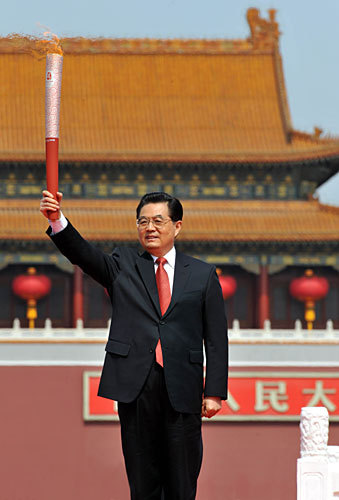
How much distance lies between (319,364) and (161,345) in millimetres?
12335

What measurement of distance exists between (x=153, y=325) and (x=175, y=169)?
1476 centimetres

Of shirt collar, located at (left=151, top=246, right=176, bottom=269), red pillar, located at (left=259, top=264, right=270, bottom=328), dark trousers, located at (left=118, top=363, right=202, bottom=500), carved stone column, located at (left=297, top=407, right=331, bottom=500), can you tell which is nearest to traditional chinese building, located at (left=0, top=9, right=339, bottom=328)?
red pillar, located at (left=259, top=264, right=270, bottom=328)

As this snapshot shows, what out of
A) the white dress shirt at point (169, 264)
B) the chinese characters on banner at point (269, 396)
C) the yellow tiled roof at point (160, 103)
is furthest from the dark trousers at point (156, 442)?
the yellow tiled roof at point (160, 103)

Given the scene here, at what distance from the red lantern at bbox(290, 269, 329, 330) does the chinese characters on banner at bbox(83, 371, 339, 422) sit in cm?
213

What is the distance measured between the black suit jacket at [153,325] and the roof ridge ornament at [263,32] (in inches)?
656

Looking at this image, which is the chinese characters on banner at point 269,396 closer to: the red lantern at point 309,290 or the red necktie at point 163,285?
the red lantern at point 309,290

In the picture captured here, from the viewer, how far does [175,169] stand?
19.5m

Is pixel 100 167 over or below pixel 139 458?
over

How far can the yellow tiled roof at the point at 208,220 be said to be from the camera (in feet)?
61.1

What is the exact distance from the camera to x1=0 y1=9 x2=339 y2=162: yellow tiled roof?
762 inches

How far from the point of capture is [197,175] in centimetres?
1962

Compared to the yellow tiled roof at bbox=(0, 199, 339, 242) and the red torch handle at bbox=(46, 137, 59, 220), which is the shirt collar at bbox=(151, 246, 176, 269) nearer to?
the red torch handle at bbox=(46, 137, 59, 220)

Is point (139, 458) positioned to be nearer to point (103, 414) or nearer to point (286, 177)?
point (103, 414)

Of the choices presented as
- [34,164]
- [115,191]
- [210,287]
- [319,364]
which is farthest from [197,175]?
[210,287]
